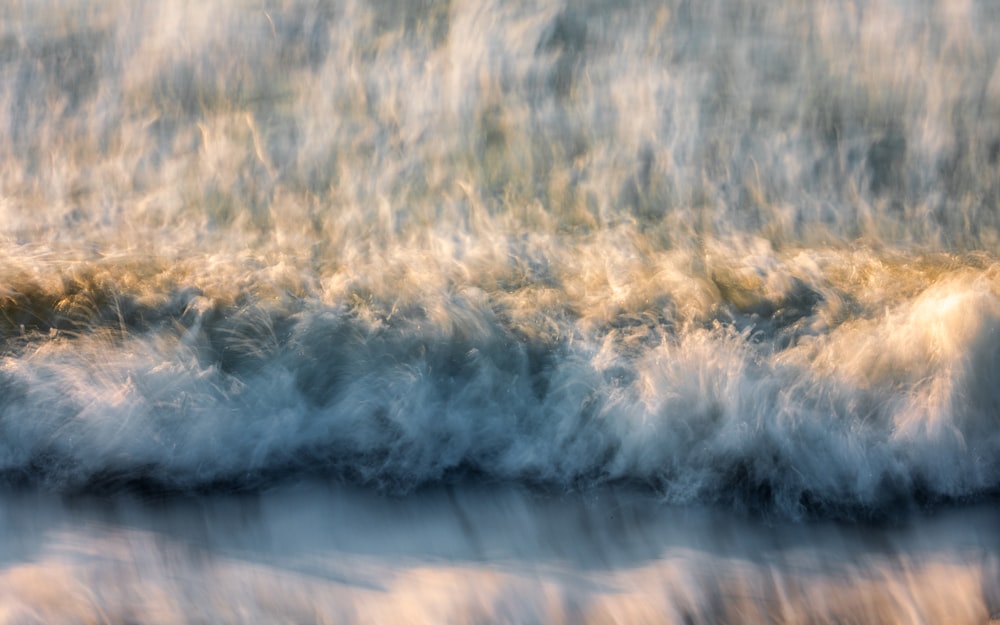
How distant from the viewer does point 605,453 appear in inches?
75.8

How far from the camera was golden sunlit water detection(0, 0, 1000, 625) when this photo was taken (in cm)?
180

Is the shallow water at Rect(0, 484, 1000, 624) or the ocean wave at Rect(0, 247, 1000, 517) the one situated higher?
the ocean wave at Rect(0, 247, 1000, 517)

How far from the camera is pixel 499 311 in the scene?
6.83ft

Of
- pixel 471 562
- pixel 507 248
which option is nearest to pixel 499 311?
pixel 507 248

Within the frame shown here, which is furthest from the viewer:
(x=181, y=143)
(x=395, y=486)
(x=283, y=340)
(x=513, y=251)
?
(x=181, y=143)

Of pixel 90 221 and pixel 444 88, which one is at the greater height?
pixel 444 88

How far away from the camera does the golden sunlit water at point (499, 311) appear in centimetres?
180

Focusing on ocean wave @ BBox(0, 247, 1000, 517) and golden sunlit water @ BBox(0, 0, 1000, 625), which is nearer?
golden sunlit water @ BBox(0, 0, 1000, 625)

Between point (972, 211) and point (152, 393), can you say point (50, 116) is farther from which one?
point (972, 211)

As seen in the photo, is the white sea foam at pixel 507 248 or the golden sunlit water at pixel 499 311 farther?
the white sea foam at pixel 507 248

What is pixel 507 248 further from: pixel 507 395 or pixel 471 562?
pixel 471 562

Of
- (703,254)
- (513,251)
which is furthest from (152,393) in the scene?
(703,254)

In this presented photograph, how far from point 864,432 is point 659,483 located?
49 centimetres

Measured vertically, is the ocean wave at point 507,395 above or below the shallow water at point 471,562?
above
